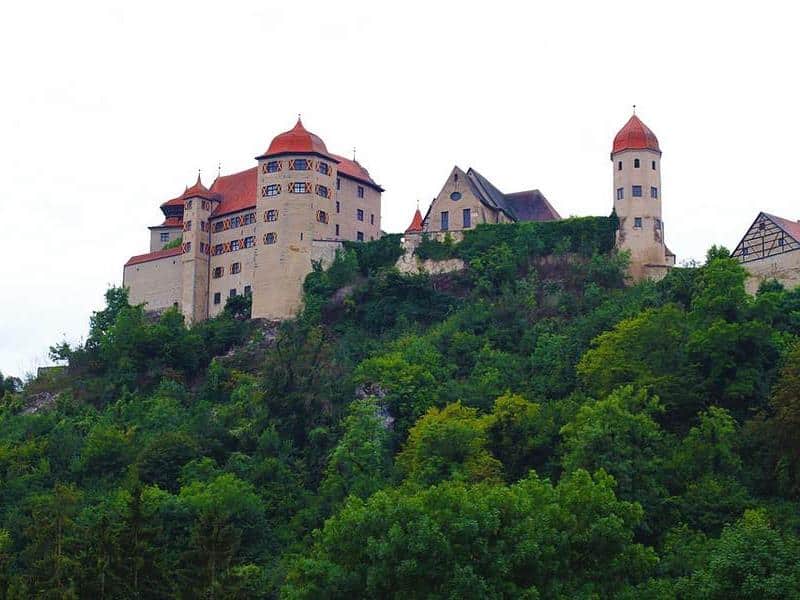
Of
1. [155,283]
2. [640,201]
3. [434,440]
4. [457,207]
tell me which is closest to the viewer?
[434,440]

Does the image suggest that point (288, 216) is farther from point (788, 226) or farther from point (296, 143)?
point (788, 226)

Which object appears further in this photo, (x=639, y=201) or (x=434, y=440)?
(x=639, y=201)

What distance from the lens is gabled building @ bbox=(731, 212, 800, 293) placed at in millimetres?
82375

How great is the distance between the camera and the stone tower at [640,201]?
280 ft

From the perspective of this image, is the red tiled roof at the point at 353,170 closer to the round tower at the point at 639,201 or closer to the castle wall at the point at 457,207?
the castle wall at the point at 457,207

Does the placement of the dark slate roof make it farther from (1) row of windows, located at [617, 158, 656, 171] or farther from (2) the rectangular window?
(2) the rectangular window

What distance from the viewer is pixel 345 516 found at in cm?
5297

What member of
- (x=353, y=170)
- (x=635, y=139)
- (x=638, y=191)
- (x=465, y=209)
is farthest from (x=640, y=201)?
(x=353, y=170)

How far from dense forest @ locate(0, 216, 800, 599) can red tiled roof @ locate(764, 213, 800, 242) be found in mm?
5373

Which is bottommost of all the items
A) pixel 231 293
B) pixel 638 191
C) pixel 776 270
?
pixel 231 293

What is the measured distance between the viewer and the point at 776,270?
82750 mm

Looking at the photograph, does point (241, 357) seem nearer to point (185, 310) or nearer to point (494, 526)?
point (185, 310)

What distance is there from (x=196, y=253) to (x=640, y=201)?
2728 cm

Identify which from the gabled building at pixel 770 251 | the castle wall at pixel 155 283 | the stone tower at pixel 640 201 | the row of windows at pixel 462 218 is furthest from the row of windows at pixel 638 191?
the castle wall at pixel 155 283
